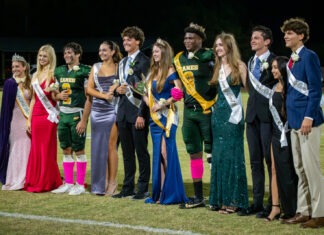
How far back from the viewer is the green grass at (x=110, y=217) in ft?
25.6

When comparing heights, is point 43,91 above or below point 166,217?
above

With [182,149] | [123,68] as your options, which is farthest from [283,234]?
[182,149]

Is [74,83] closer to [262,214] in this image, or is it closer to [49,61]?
[49,61]

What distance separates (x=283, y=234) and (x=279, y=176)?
830 millimetres

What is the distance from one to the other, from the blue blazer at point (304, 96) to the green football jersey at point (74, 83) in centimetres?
325

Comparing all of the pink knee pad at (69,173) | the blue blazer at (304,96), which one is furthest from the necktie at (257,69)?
the pink knee pad at (69,173)

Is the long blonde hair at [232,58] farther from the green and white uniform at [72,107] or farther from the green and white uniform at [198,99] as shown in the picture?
the green and white uniform at [72,107]

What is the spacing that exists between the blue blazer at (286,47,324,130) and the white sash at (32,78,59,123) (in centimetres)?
370

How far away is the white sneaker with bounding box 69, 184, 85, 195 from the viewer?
1014 centimetres

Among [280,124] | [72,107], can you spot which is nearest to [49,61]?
[72,107]

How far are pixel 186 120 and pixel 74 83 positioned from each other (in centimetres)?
184

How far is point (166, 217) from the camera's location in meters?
8.48

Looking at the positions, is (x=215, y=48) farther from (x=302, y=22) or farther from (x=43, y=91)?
(x=43, y=91)

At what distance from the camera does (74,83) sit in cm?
1030
